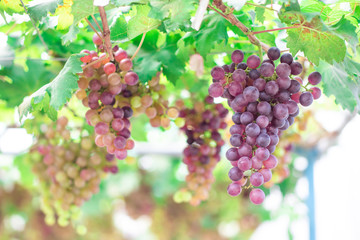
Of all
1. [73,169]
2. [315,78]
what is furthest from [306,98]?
[73,169]

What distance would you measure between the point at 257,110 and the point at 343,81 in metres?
0.20

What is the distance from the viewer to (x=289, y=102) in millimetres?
686

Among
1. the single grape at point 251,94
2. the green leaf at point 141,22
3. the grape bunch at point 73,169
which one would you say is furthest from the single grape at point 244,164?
the grape bunch at point 73,169

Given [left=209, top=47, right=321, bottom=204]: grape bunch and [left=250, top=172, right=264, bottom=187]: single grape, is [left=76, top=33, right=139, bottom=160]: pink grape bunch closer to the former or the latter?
[left=209, top=47, right=321, bottom=204]: grape bunch

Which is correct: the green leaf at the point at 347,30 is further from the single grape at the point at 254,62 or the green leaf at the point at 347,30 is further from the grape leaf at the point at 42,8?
the grape leaf at the point at 42,8

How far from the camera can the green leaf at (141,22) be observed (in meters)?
0.72

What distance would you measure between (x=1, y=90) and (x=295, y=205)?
1657 millimetres

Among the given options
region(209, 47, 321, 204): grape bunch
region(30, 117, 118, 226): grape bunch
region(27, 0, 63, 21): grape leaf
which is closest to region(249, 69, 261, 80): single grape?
region(209, 47, 321, 204): grape bunch

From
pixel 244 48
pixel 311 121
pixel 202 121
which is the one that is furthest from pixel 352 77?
pixel 311 121

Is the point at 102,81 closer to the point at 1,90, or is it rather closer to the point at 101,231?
the point at 1,90

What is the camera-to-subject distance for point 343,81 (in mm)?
750

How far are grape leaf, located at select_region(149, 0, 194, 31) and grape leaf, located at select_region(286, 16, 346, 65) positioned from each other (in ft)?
0.58

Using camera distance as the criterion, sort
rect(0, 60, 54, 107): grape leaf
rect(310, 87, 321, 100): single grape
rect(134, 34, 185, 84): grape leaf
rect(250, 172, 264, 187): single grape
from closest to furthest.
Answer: rect(250, 172, 264, 187): single grape < rect(310, 87, 321, 100): single grape < rect(134, 34, 185, 84): grape leaf < rect(0, 60, 54, 107): grape leaf

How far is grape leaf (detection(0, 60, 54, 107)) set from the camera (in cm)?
104
